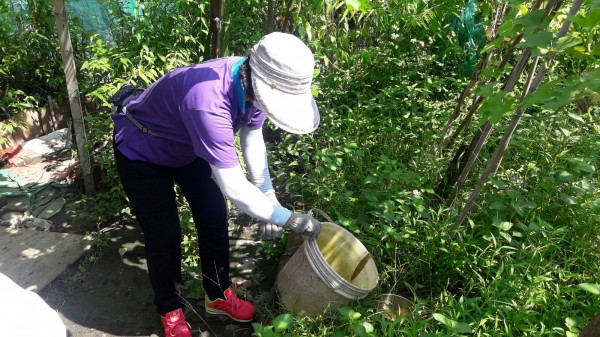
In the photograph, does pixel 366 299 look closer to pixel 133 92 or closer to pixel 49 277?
pixel 133 92

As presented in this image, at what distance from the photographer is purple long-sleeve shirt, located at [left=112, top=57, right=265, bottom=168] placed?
1796mm

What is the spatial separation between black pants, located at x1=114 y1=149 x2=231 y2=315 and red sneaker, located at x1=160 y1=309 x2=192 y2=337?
0.13 ft

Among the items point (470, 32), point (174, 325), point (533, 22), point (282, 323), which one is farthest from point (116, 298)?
point (470, 32)

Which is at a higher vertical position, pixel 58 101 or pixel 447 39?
pixel 447 39

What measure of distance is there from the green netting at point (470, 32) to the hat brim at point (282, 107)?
3.06m

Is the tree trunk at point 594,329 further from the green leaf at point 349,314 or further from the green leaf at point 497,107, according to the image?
the green leaf at point 349,314

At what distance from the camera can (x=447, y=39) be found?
4.44 meters

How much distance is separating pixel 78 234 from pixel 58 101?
1969 millimetres

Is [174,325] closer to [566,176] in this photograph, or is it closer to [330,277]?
[330,277]

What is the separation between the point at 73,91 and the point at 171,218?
5.53ft

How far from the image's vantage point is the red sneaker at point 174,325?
97.9 inches

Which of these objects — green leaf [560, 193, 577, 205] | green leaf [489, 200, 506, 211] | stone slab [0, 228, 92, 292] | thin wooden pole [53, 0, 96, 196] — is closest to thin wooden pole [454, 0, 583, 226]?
green leaf [489, 200, 506, 211]

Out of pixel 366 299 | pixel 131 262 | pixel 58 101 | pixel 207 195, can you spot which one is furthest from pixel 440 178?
pixel 58 101

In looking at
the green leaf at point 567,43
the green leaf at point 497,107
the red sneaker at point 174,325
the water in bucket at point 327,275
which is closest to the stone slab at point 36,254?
the red sneaker at point 174,325
